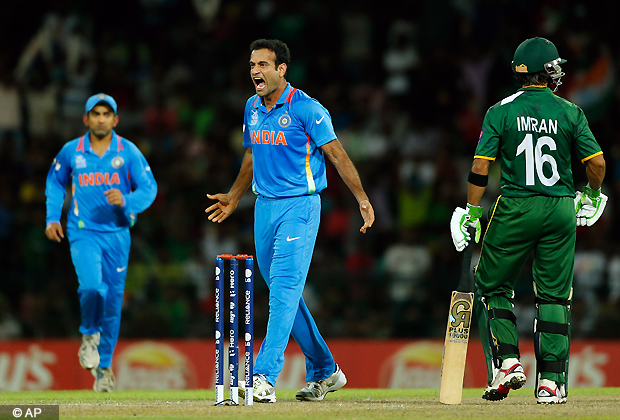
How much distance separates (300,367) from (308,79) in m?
5.80

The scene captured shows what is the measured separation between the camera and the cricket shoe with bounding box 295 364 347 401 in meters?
7.13

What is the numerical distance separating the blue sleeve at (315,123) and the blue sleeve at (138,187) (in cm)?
268

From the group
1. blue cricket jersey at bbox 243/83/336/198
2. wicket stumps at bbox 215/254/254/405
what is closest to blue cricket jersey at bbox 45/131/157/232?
blue cricket jersey at bbox 243/83/336/198

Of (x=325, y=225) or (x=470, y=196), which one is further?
(x=325, y=225)

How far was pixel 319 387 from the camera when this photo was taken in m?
7.18

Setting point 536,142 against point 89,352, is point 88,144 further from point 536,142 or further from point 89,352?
point 536,142

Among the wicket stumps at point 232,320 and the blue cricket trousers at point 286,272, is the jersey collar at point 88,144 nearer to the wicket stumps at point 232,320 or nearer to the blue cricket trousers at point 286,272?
the blue cricket trousers at point 286,272

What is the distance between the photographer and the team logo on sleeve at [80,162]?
9.09 metres

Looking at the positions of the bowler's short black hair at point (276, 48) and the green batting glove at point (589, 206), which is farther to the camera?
the bowler's short black hair at point (276, 48)

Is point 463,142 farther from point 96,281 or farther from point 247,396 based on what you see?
point 247,396

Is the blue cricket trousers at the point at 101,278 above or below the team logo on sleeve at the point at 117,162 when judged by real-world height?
below

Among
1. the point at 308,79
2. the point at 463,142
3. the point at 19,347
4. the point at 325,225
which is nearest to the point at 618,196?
the point at 463,142

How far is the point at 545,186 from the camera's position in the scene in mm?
6578

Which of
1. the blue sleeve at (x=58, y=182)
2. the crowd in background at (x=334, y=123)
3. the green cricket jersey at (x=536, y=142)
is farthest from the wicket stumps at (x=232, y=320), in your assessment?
the crowd in background at (x=334, y=123)
